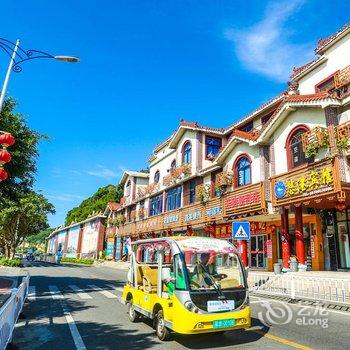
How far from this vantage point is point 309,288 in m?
13.8

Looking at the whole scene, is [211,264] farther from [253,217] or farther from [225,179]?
[225,179]

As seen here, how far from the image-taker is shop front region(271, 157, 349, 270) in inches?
A: 617

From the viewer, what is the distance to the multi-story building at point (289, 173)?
16.8m

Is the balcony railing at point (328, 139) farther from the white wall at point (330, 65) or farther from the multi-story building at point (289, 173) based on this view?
the white wall at point (330, 65)

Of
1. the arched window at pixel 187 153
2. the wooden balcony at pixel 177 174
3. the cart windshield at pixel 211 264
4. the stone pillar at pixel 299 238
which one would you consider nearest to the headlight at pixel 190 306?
the cart windshield at pixel 211 264

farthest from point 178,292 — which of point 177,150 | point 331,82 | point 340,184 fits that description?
point 177,150

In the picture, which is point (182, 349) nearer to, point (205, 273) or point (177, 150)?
point (205, 273)

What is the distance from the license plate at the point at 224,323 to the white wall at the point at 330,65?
17.4m

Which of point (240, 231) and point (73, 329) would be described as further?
point (240, 231)

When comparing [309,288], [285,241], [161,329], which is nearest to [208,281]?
[161,329]

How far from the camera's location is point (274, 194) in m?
19.3

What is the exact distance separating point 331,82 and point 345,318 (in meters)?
15.0

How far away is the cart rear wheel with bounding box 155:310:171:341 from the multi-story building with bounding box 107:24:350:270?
34.6ft

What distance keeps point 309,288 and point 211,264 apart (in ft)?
26.1
